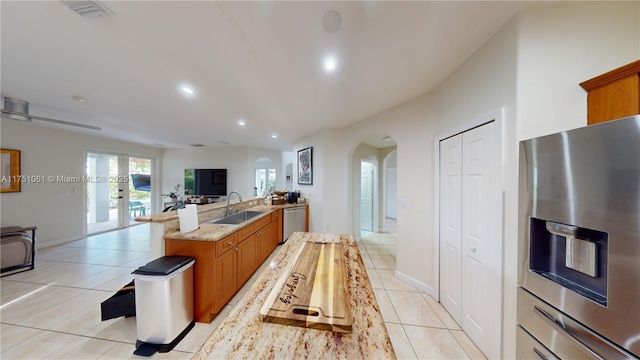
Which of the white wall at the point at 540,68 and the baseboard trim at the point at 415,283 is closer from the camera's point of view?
the white wall at the point at 540,68

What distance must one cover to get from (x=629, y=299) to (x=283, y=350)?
1.30 meters

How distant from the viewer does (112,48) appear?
66.8 inches

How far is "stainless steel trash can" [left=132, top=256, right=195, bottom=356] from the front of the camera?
5.42 ft

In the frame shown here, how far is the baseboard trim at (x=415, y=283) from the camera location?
246 centimetres

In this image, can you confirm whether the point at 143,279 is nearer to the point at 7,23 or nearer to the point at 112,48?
the point at 112,48

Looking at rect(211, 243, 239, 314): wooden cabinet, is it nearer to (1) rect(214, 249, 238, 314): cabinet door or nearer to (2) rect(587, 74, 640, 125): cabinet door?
(1) rect(214, 249, 238, 314): cabinet door

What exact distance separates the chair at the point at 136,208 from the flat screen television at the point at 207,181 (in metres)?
1.45

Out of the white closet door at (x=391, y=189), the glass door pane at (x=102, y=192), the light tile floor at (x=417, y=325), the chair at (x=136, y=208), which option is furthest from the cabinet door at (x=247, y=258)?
the chair at (x=136, y=208)

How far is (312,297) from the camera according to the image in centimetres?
90

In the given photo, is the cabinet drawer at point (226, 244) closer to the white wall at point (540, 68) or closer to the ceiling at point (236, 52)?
the ceiling at point (236, 52)

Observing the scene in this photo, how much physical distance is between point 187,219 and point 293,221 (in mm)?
2433

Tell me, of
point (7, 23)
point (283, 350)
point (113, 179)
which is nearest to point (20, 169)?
point (113, 179)

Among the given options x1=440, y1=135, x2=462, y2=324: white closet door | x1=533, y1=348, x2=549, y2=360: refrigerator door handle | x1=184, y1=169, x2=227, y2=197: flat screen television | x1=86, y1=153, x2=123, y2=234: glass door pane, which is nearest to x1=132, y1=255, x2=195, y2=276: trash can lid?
x1=533, y1=348, x2=549, y2=360: refrigerator door handle

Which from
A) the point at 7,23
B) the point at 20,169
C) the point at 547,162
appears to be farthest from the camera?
the point at 20,169
